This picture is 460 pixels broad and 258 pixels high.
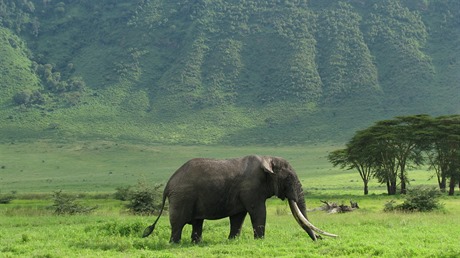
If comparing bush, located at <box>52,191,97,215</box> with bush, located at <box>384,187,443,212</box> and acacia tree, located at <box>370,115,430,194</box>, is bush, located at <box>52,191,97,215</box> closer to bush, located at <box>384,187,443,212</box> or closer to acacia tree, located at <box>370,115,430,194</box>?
bush, located at <box>384,187,443,212</box>

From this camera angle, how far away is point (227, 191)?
19219mm

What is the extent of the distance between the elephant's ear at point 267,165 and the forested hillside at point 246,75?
364 ft

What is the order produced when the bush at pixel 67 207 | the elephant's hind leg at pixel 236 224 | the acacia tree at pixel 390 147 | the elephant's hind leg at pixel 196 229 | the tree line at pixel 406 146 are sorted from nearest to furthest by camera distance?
the elephant's hind leg at pixel 196 229 < the elephant's hind leg at pixel 236 224 < the bush at pixel 67 207 < the tree line at pixel 406 146 < the acacia tree at pixel 390 147

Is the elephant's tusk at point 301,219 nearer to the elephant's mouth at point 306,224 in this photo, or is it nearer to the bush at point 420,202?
the elephant's mouth at point 306,224

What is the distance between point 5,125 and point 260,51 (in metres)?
71.4

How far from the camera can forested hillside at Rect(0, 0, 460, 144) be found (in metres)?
141

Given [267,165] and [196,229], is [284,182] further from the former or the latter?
[196,229]

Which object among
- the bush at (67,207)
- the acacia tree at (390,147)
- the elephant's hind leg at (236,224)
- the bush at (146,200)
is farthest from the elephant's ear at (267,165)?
the acacia tree at (390,147)

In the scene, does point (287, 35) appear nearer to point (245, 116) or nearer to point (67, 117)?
point (245, 116)

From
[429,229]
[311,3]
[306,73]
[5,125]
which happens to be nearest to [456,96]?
[306,73]

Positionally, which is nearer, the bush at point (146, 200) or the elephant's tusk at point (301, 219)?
the elephant's tusk at point (301, 219)

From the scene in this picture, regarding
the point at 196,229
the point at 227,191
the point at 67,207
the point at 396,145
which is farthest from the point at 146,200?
the point at 396,145

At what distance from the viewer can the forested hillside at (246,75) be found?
141 meters

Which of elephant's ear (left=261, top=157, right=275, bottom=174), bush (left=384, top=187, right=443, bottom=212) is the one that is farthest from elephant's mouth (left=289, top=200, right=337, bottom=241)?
bush (left=384, top=187, right=443, bottom=212)
